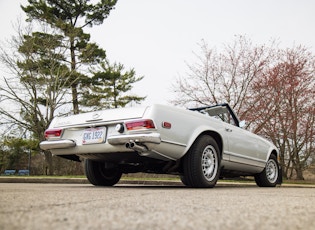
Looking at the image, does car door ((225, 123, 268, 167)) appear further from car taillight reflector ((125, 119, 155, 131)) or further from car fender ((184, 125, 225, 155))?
car taillight reflector ((125, 119, 155, 131))

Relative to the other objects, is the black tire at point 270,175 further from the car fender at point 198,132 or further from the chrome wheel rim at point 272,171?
the car fender at point 198,132

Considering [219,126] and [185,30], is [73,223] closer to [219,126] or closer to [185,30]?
[219,126]

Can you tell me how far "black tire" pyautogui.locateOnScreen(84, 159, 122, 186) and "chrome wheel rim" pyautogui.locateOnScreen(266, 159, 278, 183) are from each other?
300cm

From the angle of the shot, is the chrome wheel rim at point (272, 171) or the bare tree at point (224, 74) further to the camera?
the bare tree at point (224, 74)

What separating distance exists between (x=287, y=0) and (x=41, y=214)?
1468cm

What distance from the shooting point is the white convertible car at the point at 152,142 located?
415 centimetres

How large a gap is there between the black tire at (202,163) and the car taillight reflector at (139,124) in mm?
787

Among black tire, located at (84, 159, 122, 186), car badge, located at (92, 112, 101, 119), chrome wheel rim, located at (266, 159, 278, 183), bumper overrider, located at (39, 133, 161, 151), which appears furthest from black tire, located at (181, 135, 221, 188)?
chrome wheel rim, located at (266, 159, 278, 183)

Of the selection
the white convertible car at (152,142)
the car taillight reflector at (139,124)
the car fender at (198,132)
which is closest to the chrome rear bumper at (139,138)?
the white convertible car at (152,142)

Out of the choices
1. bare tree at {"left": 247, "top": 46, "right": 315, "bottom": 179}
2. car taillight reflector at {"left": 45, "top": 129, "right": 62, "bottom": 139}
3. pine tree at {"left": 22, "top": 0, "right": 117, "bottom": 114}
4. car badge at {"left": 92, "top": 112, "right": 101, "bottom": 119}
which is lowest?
car taillight reflector at {"left": 45, "top": 129, "right": 62, "bottom": 139}

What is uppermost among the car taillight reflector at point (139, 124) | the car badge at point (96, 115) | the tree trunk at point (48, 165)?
the car badge at point (96, 115)

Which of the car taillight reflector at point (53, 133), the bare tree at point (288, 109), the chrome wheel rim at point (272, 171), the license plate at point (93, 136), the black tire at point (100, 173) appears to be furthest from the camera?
the bare tree at point (288, 109)

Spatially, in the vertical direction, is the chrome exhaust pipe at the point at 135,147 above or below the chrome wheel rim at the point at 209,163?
above

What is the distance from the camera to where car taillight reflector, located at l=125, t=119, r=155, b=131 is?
409 centimetres
